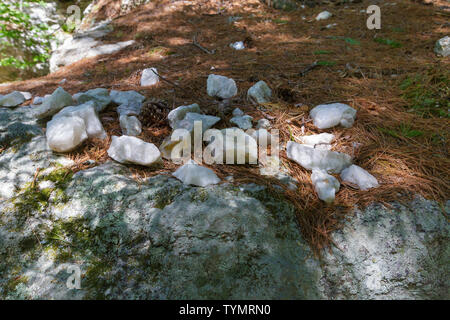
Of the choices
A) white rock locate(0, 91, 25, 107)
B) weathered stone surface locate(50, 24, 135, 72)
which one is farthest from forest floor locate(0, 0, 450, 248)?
white rock locate(0, 91, 25, 107)

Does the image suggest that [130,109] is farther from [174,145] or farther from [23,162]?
[23,162]

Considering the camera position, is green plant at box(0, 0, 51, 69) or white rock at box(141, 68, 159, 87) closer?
white rock at box(141, 68, 159, 87)

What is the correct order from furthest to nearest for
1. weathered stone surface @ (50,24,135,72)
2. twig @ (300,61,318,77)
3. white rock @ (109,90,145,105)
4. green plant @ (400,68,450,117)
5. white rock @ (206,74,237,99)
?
weathered stone surface @ (50,24,135,72), twig @ (300,61,318,77), white rock @ (206,74,237,99), white rock @ (109,90,145,105), green plant @ (400,68,450,117)

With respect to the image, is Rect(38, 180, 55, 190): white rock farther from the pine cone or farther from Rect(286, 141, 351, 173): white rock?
Rect(286, 141, 351, 173): white rock

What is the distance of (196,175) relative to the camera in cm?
153

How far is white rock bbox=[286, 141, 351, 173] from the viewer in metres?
1.61

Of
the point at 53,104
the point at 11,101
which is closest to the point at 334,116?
the point at 53,104

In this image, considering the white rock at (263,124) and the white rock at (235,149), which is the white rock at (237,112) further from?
the white rock at (235,149)

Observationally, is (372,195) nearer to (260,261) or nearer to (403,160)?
(403,160)

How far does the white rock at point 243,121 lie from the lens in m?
1.91

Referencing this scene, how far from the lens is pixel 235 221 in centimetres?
134

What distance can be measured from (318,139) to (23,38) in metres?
8.43

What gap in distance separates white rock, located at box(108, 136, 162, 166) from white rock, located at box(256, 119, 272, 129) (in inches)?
31.3
